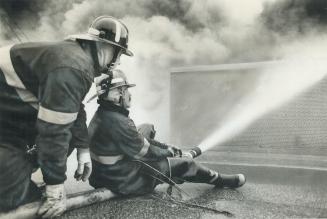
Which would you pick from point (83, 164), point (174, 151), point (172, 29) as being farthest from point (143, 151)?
point (172, 29)

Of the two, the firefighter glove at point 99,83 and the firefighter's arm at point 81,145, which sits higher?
the firefighter glove at point 99,83

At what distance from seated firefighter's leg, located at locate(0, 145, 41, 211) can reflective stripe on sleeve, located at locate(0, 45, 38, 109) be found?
1.01 feet

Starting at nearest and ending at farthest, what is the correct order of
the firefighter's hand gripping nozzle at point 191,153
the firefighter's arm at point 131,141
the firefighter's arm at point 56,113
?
the firefighter's arm at point 56,113 < the firefighter's arm at point 131,141 < the firefighter's hand gripping nozzle at point 191,153

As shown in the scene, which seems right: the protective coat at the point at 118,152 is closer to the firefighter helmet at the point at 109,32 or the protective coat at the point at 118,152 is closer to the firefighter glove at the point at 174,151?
the firefighter glove at the point at 174,151

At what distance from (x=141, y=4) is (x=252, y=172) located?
6.10ft

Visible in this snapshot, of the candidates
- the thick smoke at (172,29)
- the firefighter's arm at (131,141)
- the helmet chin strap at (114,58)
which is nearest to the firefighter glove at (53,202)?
the firefighter's arm at (131,141)

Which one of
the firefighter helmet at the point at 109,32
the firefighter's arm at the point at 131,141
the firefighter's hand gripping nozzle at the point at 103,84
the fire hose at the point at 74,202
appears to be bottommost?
the fire hose at the point at 74,202

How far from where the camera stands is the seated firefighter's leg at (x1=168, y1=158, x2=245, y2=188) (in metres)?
2.88

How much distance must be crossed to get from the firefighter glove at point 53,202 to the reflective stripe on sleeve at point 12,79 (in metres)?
0.50

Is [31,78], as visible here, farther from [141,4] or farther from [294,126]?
[294,126]

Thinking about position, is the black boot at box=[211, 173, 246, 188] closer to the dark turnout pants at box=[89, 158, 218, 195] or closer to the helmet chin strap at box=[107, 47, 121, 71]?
the dark turnout pants at box=[89, 158, 218, 195]

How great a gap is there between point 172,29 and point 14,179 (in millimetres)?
2007

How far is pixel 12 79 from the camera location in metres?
2.08

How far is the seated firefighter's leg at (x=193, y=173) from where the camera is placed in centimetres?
288
